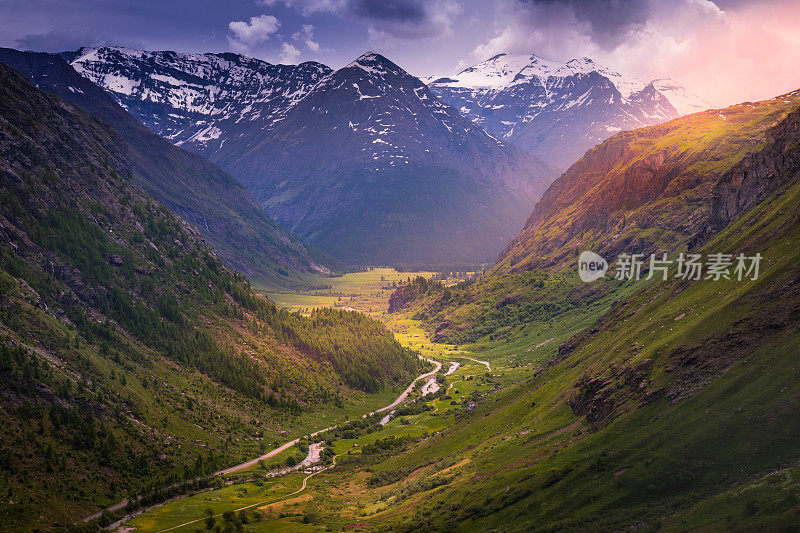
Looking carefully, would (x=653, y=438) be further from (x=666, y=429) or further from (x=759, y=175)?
(x=759, y=175)

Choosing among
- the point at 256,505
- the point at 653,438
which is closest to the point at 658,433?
the point at 653,438

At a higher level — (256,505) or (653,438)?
(653,438)

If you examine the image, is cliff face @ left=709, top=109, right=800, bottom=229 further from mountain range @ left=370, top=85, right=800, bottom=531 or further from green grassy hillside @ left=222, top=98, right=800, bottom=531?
mountain range @ left=370, top=85, right=800, bottom=531

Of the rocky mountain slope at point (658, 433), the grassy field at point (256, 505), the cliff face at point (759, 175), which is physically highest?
the cliff face at point (759, 175)

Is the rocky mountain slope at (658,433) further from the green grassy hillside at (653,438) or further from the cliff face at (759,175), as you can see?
the cliff face at (759,175)

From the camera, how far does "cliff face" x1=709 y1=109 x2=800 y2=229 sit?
151 metres

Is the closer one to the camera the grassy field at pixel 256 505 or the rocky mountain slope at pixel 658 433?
the rocky mountain slope at pixel 658 433

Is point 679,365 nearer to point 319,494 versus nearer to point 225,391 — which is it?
point 319,494

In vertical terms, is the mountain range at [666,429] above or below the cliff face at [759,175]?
below

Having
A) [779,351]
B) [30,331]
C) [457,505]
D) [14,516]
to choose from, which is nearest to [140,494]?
[14,516]

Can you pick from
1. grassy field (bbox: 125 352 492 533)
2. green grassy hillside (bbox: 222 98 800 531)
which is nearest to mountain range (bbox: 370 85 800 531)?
green grassy hillside (bbox: 222 98 800 531)

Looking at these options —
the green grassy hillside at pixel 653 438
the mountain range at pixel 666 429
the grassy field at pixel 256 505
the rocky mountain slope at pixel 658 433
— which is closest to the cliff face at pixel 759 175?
the rocky mountain slope at pixel 658 433

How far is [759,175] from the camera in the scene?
16538 cm

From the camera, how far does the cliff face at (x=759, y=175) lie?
151 metres
